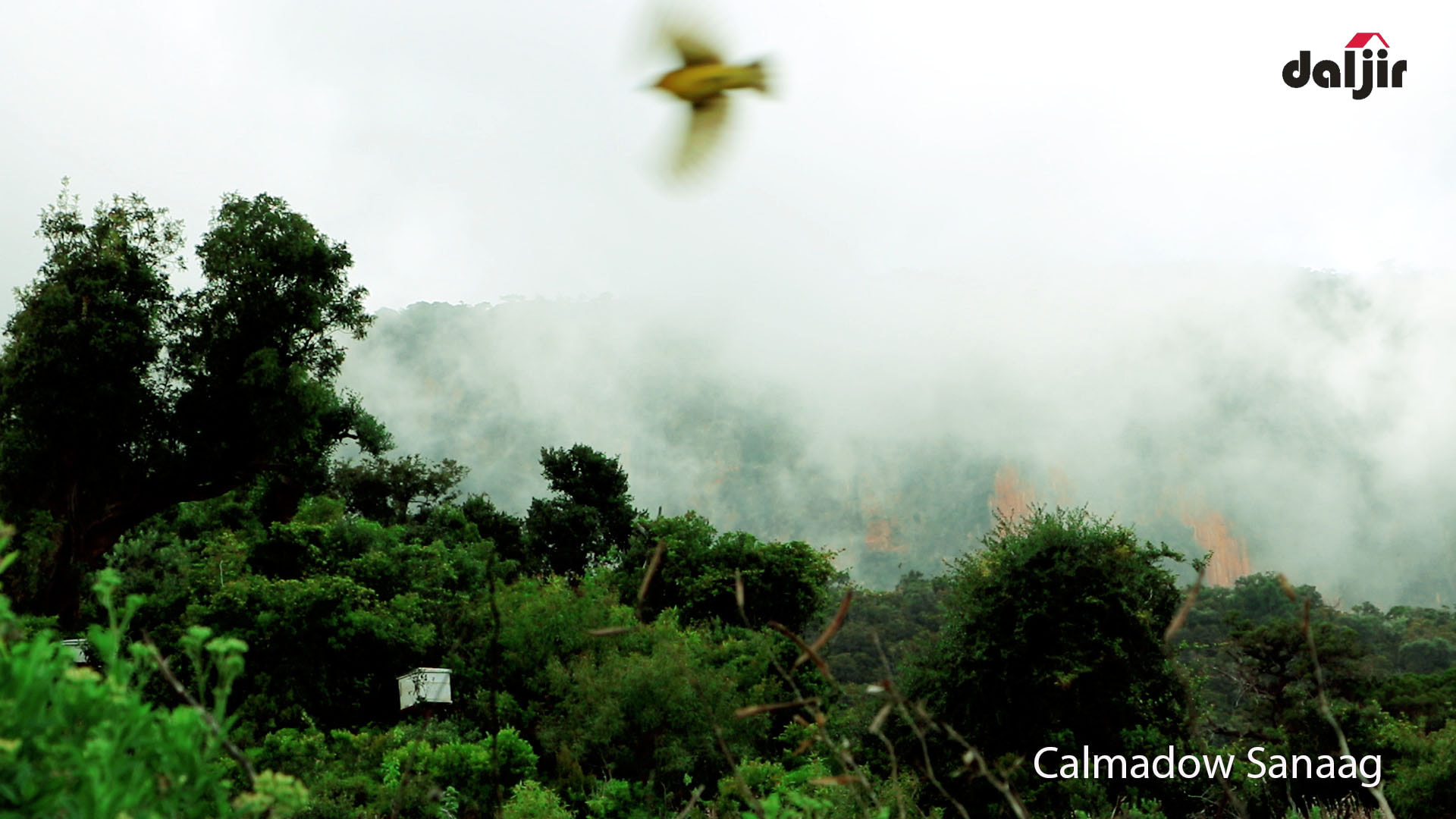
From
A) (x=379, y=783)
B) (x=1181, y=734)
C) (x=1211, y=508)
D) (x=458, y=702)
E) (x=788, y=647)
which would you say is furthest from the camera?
(x=1211, y=508)

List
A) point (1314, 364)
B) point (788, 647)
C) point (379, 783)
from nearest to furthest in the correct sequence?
1. point (379, 783)
2. point (788, 647)
3. point (1314, 364)

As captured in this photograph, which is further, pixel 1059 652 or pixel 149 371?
pixel 149 371

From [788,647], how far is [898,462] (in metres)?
151

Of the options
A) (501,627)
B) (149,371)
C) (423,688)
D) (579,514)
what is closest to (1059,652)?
(501,627)

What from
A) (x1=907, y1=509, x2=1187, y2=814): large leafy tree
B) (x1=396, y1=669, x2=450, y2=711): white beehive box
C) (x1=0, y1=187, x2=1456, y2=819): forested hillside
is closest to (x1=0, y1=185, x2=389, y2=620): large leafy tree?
(x1=0, y1=187, x2=1456, y2=819): forested hillside

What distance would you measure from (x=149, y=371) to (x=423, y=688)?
746 cm

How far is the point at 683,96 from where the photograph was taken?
174 centimetres

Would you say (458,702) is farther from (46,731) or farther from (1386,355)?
(1386,355)

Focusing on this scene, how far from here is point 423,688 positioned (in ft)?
45.6

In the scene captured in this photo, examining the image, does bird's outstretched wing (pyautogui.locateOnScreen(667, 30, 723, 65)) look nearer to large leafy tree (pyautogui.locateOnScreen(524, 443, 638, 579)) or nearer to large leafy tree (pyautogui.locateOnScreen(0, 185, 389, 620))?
large leafy tree (pyautogui.locateOnScreen(0, 185, 389, 620))

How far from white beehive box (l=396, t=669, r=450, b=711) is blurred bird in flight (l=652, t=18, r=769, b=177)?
13608 mm

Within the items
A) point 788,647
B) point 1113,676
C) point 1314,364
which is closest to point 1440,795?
point 1113,676

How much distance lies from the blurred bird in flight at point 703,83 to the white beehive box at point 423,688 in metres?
13.6

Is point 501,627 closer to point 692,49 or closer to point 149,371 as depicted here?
point 149,371
